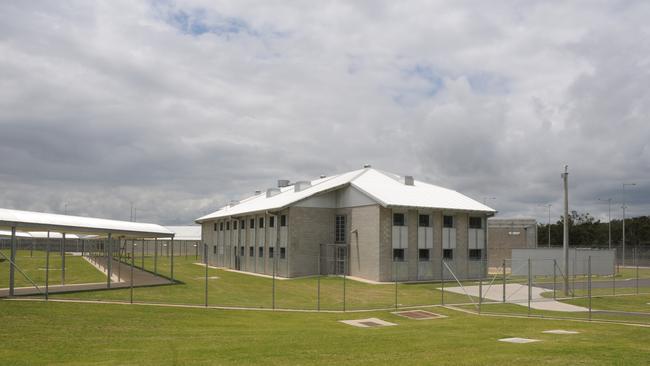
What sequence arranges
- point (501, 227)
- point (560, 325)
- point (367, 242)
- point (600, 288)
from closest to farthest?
point (560, 325) → point (600, 288) → point (367, 242) → point (501, 227)

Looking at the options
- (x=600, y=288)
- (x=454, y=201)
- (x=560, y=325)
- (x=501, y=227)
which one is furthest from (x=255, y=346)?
(x=501, y=227)

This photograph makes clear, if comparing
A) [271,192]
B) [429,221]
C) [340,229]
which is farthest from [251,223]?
[429,221]

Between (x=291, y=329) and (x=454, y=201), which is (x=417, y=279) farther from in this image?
(x=291, y=329)

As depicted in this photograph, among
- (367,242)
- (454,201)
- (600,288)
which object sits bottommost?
(600,288)

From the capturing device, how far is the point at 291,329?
21.0m

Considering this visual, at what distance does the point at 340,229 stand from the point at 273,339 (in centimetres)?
3122

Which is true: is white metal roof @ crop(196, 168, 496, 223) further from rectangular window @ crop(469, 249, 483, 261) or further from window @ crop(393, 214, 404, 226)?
rectangular window @ crop(469, 249, 483, 261)

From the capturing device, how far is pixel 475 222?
164 feet

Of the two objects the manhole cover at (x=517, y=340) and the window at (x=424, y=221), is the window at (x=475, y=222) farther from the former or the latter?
the manhole cover at (x=517, y=340)

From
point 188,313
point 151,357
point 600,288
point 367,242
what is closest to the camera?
point 151,357

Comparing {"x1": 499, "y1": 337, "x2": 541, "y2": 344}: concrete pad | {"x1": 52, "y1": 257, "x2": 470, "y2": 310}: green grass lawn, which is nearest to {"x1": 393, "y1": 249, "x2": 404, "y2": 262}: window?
{"x1": 52, "y1": 257, "x2": 470, "y2": 310}: green grass lawn

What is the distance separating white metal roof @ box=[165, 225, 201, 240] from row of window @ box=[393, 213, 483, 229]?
80.9m

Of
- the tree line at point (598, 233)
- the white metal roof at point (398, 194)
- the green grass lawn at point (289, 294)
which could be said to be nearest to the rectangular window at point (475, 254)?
the white metal roof at point (398, 194)

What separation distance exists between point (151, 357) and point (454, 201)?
39524 mm
